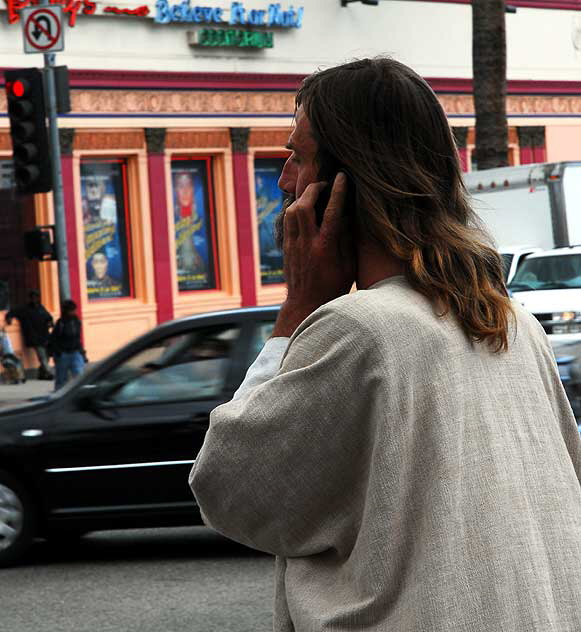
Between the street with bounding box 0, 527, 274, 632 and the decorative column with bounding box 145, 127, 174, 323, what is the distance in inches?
659

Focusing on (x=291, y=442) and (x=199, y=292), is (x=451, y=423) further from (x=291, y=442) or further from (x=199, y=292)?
(x=199, y=292)

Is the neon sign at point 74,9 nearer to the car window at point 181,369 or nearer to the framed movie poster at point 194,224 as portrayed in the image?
the framed movie poster at point 194,224

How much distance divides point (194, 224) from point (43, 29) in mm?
10931

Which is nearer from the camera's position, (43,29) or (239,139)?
(43,29)

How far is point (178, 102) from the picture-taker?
88.7ft

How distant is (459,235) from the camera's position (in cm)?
190

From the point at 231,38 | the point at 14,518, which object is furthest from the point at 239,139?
the point at 14,518

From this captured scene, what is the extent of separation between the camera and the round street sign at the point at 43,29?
16406 millimetres

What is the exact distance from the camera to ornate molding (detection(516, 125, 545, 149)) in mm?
33062

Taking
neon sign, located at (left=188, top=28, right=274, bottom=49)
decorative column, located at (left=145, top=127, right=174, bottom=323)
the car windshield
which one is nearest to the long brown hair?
the car windshield

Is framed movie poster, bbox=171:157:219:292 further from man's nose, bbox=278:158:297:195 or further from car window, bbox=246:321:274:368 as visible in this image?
man's nose, bbox=278:158:297:195

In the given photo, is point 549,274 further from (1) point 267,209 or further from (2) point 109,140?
(1) point 267,209

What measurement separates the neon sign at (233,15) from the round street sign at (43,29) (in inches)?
384

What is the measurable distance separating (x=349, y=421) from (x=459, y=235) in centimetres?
30
